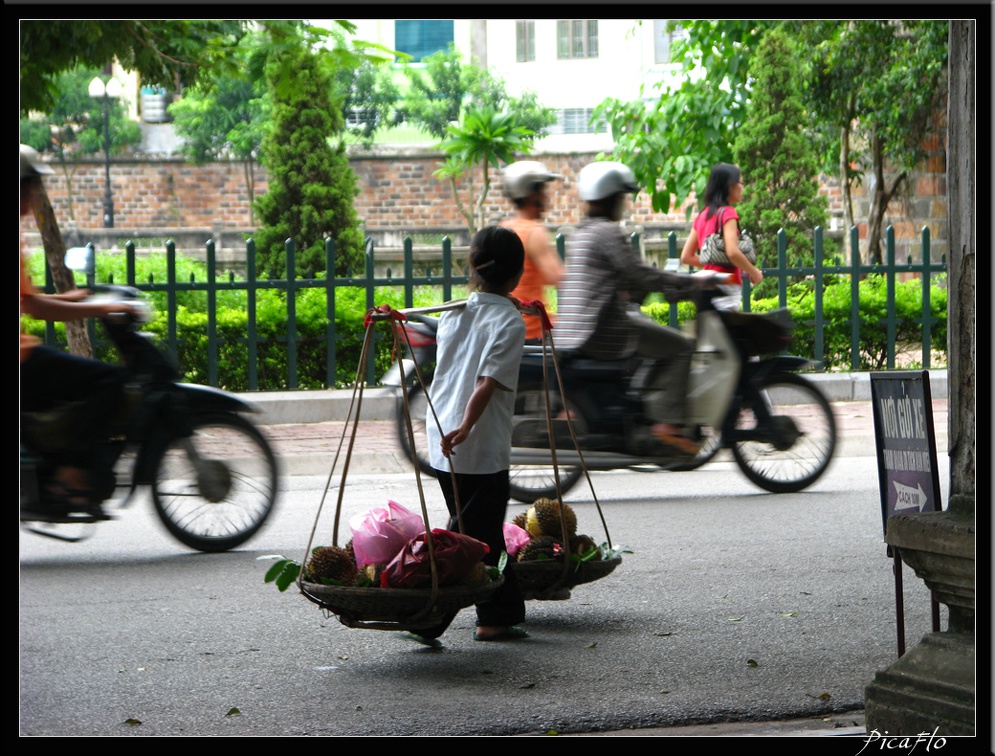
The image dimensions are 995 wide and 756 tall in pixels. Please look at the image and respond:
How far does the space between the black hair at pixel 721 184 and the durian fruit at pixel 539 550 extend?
4.57 meters

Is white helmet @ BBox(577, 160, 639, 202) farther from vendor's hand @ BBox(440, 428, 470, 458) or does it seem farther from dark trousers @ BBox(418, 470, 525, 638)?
vendor's hand @ BBox(440, 428, 470, 458)

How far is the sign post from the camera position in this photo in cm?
346

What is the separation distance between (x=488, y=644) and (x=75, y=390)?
2.30 m

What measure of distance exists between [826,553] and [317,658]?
8.61 ft

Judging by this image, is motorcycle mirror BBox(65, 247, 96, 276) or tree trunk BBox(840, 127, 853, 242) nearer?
motorcycle mirror BBox(65, 247, 96, 276)

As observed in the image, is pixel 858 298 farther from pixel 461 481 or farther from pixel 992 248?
pixel 992 248

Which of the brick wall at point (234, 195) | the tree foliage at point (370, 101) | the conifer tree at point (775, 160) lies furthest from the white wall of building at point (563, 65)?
the conifer tree at point (775, 160)

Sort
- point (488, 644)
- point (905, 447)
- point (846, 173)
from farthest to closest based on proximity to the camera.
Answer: point (846, 173) → point (488, 644) → point (905, 447)

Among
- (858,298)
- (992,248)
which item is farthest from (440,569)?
(858,298)

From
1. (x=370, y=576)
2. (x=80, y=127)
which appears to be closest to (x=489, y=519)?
(x=370, y=576)

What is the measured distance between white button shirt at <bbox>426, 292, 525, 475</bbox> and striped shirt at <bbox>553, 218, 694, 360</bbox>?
236 cm

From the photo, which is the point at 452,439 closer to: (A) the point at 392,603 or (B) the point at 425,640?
(A) the point at 392,603

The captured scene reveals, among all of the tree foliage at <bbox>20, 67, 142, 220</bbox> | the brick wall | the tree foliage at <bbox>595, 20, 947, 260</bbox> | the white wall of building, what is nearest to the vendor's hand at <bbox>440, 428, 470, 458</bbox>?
the tree foliage at <bbox>595, 20, 947, 260</bbox>

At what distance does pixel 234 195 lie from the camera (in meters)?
46.8
